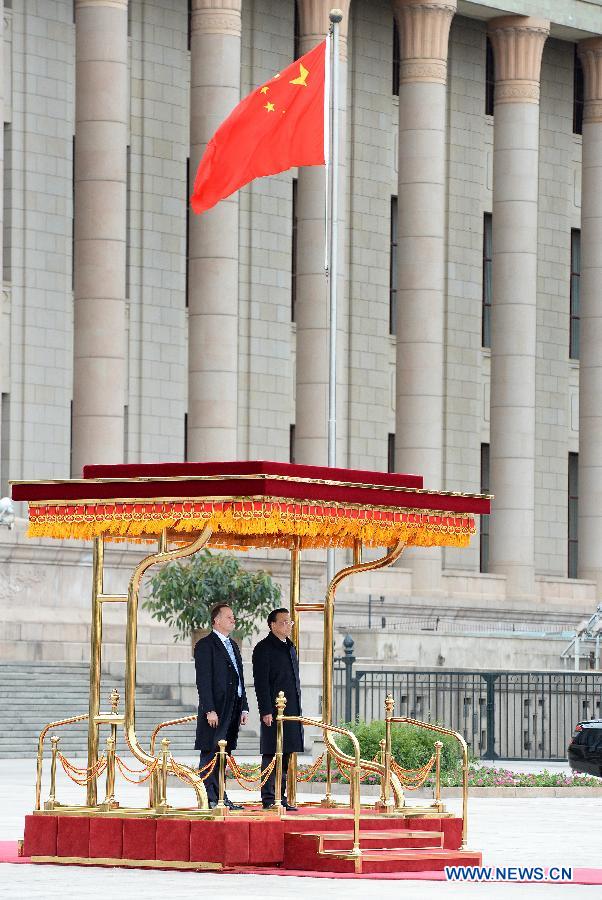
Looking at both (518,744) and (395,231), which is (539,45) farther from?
(518,744)

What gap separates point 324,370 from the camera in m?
54.4

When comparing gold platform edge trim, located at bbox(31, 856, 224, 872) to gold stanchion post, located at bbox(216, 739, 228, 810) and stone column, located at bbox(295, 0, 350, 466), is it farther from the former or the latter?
stone column, located at bbox(295, 0, 350, 466)

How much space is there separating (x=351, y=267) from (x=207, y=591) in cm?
2127

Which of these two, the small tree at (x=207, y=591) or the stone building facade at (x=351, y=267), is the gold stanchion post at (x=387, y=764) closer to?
the small tree at (x=207, y=591)

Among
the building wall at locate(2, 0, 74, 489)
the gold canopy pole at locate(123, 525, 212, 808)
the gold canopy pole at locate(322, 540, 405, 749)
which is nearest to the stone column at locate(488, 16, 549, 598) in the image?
the building wall at locate(2, 0, 74, 489)

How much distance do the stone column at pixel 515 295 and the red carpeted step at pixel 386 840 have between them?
131ft

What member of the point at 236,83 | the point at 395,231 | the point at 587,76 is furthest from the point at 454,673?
the point at 587,76

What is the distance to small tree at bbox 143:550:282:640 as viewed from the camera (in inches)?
1465

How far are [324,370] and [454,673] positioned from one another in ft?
66.7

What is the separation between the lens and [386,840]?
693 inches

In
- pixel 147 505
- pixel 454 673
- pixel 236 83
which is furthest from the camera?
pixel 236 83

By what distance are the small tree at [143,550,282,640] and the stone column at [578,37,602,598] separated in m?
24.5

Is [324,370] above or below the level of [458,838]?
above

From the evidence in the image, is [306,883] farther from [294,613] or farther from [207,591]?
[207,591]
